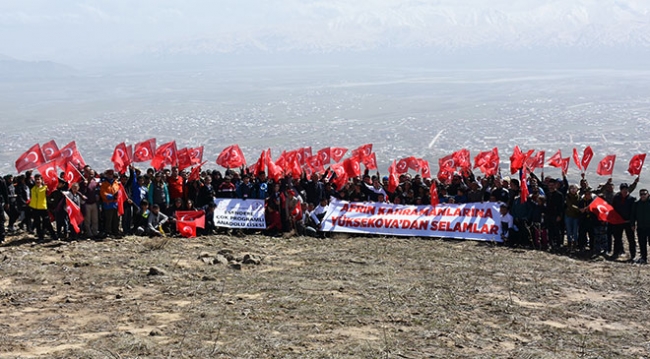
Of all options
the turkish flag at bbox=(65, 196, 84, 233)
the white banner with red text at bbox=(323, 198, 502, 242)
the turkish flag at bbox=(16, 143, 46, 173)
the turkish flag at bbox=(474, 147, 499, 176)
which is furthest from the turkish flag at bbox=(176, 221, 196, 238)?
the turkish flag at bbox=(474, 147, 499, 176)

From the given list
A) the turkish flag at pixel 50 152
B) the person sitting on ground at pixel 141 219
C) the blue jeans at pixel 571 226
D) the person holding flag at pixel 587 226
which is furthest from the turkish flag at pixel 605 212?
the turkish flag at pixel 50 152

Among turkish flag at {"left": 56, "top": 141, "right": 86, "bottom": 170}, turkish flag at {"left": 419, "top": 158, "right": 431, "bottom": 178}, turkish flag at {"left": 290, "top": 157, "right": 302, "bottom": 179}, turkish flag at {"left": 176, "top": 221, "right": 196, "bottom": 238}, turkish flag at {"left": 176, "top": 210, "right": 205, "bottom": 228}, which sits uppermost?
turkish flag at {"left": 56, "top": 141, "right": 86, "bottom": 170}

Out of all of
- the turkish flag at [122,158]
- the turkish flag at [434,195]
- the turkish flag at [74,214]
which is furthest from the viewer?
the turkish flag at [122,158]

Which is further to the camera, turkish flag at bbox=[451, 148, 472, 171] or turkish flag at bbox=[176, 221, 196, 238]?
turkish flag at bbox=[451, 148, 472, 171]

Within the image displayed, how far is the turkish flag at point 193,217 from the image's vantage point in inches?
619

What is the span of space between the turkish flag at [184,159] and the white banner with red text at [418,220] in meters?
4.50

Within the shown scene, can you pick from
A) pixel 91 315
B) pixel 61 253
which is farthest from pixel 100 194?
pixel 91 315

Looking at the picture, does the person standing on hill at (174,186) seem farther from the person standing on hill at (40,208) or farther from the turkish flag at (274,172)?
the person standing on hill at (40,208)

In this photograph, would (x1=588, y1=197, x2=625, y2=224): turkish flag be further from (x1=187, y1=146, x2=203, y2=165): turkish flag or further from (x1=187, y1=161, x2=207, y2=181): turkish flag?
(x1=187, y1=146, x2=203, y2=165): turkish flag

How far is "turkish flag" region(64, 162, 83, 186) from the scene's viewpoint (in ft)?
51.3

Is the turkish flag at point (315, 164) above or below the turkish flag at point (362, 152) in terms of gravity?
below

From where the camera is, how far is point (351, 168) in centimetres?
1803

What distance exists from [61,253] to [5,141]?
142 metres

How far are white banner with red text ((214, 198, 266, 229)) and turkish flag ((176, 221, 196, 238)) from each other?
2.34 feet
